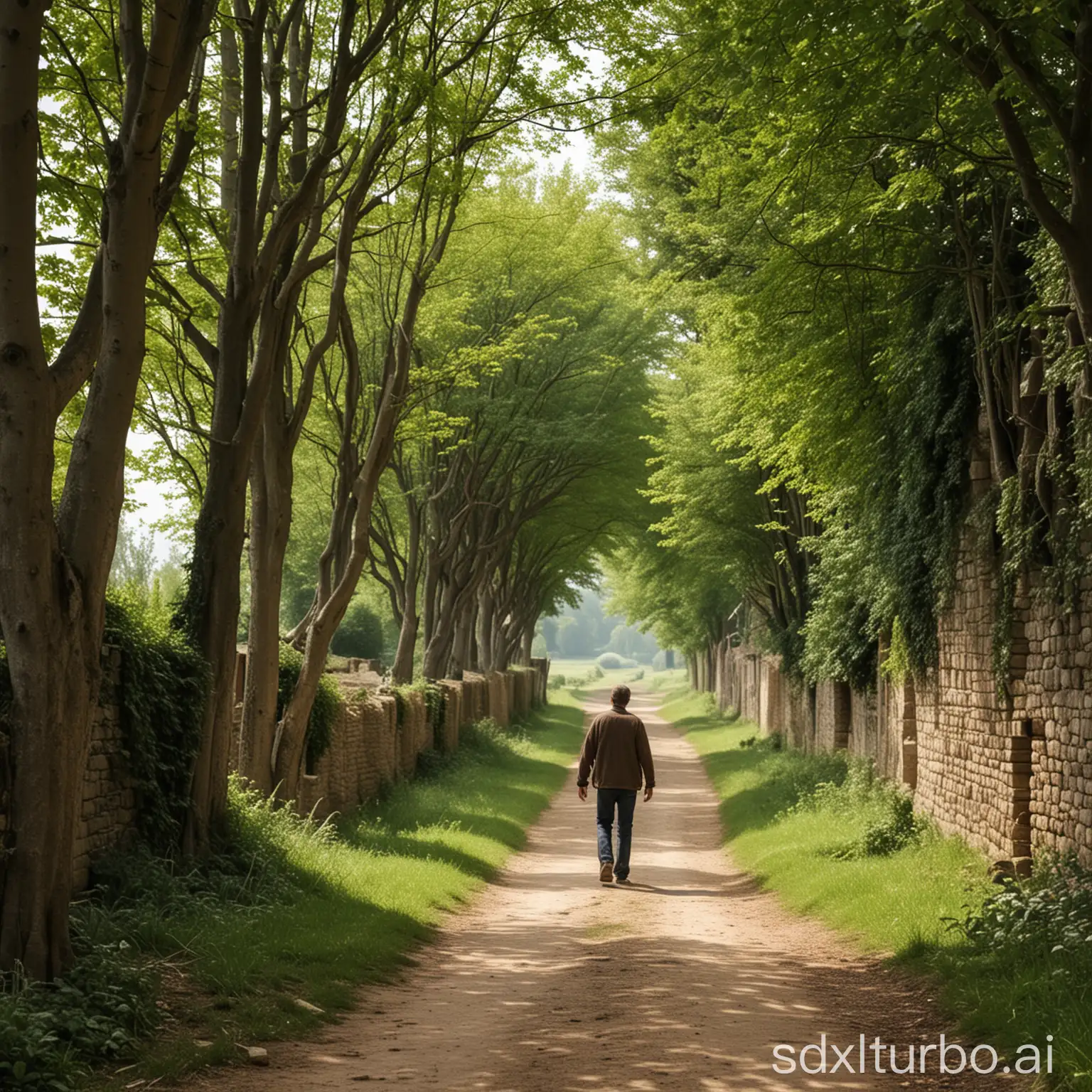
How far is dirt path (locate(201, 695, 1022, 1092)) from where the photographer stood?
20.9 ft

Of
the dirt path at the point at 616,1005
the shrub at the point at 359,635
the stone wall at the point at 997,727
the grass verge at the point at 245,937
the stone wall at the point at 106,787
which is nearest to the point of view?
the dirt path at the point at 616,1005

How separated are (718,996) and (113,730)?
4.76m

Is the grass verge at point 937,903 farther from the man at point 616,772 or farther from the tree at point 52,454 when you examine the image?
the tree at point 52,454

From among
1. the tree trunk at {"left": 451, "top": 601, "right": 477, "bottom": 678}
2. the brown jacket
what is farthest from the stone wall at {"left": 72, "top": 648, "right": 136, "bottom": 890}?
the tree trunk at {"left": 451, "top": 601, "right": 477, "bottom": 678}

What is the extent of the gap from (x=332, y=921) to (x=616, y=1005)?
3093mm

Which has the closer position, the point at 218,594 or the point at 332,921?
the point at 332,921

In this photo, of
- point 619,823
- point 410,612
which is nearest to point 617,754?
point 619,823

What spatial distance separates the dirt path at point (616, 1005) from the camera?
6379 mm

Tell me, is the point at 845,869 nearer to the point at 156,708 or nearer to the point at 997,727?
the point at 997,727

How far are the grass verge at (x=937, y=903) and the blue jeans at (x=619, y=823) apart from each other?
1.44 meters

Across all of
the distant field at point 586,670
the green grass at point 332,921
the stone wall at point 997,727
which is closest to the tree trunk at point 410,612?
the green grass at point 332,921

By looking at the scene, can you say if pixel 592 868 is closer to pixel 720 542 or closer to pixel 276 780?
pixel 276 780

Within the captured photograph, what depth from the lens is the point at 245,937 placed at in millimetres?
8922

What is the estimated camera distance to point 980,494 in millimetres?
12625
